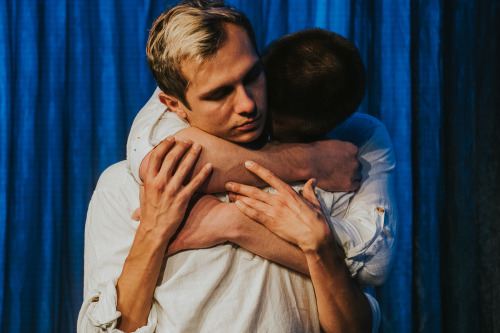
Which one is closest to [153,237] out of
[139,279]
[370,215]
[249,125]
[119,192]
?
[139,279]

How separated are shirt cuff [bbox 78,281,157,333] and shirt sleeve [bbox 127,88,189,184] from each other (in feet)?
0.79

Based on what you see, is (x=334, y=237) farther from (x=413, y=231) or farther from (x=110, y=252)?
(x=413, y=231)

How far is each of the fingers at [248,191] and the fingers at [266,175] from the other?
1.0 inches

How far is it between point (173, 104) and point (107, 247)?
13.4 inches

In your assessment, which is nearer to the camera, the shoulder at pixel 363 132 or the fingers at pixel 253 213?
the fingers at pixel 253 213

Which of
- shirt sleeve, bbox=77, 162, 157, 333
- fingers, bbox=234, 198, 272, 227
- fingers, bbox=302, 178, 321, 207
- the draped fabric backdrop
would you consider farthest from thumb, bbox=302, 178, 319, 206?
the draped fabric backdrop

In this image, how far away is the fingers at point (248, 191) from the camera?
1081 millimetres

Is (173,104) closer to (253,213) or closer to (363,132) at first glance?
(253,213)

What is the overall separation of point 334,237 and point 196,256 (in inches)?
11.2

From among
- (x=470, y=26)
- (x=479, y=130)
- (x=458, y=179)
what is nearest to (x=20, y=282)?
(x=458, y=179)

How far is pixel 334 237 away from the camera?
1104 millimetres

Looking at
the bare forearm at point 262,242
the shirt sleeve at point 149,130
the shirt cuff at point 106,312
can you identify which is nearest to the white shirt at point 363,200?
the shirt sleeve at point 149,130

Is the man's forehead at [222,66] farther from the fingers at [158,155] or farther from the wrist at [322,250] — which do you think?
the wrist at [322,250]

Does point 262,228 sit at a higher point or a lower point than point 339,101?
lower
